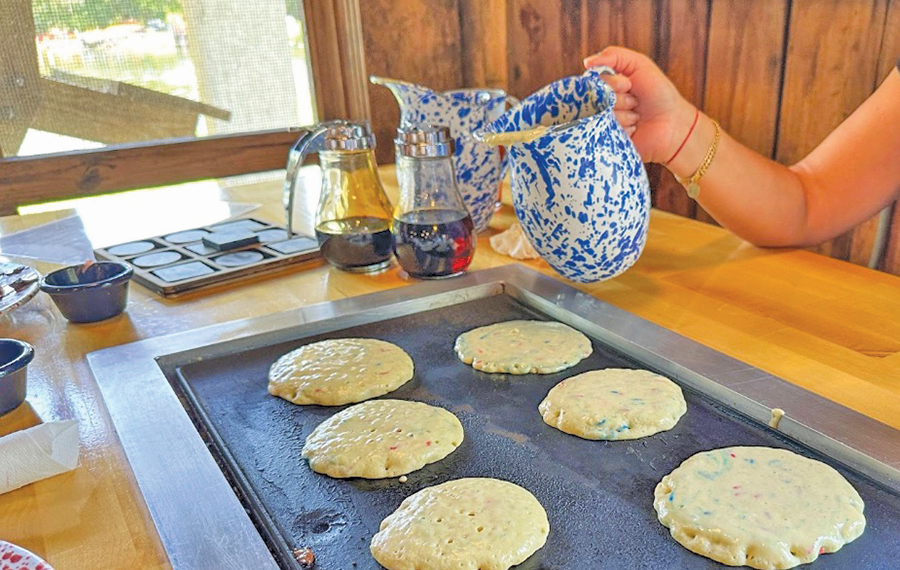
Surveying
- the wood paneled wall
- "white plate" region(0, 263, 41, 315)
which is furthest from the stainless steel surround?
the wood paneled wall

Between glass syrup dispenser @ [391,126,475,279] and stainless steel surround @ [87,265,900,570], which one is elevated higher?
glass syrup dispenser @ [391,126,475,279]

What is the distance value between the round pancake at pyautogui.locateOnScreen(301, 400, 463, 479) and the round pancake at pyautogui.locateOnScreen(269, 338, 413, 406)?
0.12 ft

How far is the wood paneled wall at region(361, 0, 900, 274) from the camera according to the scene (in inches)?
42.8

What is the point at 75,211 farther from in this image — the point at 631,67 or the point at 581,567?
the point at 581,567

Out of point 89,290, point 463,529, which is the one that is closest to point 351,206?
point 89,290

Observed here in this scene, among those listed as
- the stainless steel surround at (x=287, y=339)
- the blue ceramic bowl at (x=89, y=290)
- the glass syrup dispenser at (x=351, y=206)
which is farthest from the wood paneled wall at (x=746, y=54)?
the blue ceramic bowl at (x=89, y=290)

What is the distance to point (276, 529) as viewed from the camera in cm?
58

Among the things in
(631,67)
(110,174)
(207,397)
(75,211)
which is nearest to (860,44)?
(631,67)

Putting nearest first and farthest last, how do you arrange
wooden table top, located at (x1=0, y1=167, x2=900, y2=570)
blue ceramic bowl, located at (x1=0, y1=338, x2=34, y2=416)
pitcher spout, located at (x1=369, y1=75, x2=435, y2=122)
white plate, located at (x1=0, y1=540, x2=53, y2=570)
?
1. white plate, located at (x1=0, y1=540, x2=53, y2=570)
2. wooden table top, located at (x1=0, y1=167, x2=900, y2=570)
3. blue ceramic bowl, located at (x1=0, y1=338, x2=34, y2=416)
4. pitcher spout, located at (x1=369, y1=75, x2=435, y2=122)

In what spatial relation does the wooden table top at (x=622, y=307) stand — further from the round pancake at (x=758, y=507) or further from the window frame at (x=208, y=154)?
the window frame at (x=208, y=154)

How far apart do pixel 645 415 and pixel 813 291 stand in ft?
1.49

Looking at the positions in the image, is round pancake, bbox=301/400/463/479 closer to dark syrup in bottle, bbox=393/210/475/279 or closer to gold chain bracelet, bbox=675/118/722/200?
dark syrup in bottle, bbox=393/210/475/279

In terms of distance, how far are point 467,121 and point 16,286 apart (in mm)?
741

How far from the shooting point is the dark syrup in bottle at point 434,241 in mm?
1054
